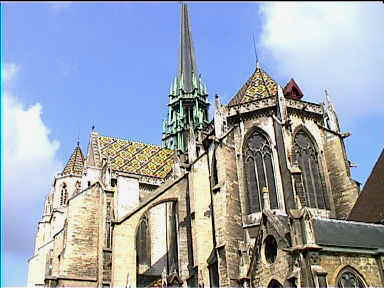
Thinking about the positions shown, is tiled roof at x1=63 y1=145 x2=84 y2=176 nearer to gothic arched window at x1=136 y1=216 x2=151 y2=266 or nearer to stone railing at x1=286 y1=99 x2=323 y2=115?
gothic arched window at x1=136 y1=216 x2=151 y2=266

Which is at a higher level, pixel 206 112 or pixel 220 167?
pixel 206 112

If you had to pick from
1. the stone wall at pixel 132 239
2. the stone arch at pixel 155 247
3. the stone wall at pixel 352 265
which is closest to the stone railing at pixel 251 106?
the stone wall at pixel 132 239

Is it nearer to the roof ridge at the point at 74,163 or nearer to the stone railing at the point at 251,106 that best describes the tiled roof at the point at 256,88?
the stone railing at the point at 251,106

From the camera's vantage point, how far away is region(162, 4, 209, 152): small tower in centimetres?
3474

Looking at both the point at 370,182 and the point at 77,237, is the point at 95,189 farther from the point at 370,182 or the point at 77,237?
the point at 370,182

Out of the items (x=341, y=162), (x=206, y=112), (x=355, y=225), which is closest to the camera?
(x=355, y=225)

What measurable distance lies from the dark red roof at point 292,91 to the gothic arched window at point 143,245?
29.8ft

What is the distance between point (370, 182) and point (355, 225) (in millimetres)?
4702

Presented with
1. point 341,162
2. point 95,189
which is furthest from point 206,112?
point 341,162

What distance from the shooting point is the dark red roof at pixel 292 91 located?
21025mm

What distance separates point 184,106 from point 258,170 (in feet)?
60.9

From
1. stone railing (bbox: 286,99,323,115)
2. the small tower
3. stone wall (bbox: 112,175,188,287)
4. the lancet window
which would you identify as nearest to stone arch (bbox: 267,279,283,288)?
stone wall (bbox: 112,175,188,287)

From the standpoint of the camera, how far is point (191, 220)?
19.2 m

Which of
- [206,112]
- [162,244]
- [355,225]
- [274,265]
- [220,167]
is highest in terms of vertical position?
[206,112]
